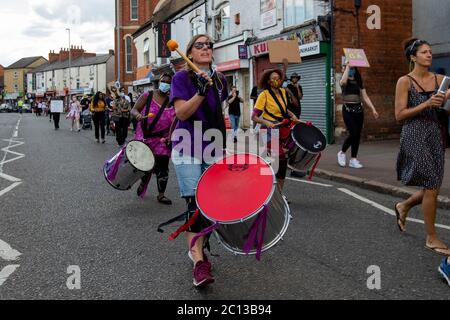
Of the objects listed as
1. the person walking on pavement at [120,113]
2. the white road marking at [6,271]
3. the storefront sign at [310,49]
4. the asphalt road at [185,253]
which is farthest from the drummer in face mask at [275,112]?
the storefront sign at [310,49]

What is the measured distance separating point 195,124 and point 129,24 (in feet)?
157

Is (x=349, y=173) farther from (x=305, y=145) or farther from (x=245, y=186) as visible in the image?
(x=245, y=186)

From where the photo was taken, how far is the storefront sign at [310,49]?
50.6ft

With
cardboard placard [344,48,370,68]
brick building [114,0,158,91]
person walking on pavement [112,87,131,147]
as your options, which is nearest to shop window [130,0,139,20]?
brick building [114,0,158,91]

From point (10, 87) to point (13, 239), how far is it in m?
122

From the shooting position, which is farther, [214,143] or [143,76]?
[143,76]

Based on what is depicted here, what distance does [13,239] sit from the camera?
5.18 meters

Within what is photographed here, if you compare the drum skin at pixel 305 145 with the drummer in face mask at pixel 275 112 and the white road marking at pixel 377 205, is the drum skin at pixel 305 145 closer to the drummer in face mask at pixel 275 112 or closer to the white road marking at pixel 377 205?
the drummer in face mask at pixel 275 112

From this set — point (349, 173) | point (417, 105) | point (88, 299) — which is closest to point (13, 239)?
point (88, 299)

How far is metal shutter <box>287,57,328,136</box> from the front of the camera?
15703mm

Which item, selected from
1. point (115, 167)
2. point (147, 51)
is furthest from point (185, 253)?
point (147, 51)

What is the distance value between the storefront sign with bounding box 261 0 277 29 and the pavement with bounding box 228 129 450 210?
22.3 feet

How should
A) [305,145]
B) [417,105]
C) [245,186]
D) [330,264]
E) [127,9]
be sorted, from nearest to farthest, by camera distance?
1. [245,186]
2. [330,264]
3. [417,105]
4. [305,145]
5. [127,9]
